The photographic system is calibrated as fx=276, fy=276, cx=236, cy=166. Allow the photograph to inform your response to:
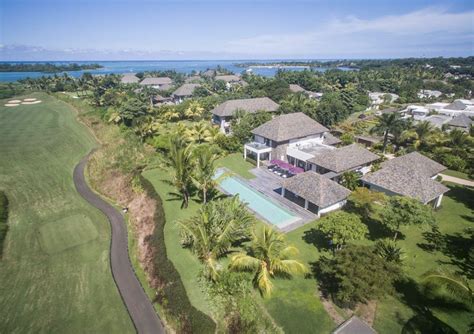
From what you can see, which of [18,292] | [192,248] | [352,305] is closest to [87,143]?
[18,292]

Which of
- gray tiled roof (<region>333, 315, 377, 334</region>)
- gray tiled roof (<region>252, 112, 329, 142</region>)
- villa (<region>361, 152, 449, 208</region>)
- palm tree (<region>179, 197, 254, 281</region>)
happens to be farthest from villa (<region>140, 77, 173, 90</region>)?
gray tiled roof (<region>333, 315, 377, 334</region>)

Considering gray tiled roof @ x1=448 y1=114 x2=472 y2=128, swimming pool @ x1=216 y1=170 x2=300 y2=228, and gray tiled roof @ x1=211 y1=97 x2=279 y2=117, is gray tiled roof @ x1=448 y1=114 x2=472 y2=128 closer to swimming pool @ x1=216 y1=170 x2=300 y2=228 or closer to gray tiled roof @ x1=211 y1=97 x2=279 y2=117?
gray tiled roof @ x1=211 y1=97 x2=279 y2=117

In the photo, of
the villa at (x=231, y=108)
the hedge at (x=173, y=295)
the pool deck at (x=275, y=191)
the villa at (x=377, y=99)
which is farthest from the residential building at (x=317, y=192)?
the villa at (x=377, y=99)

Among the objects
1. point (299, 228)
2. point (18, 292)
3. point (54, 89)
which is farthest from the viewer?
point (54, 89)

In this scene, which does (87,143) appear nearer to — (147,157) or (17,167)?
(17,167)

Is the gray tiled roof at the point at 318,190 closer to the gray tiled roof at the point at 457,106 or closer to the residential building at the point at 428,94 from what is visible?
the gray tiled roof at the point at 457,106

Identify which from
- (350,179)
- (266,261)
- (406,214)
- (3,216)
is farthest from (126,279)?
Result: (350,179)
